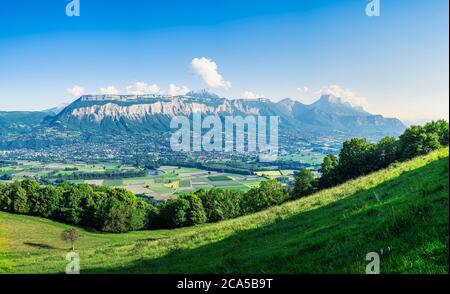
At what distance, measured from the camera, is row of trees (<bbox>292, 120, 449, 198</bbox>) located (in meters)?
59.4

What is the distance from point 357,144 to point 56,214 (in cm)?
7511

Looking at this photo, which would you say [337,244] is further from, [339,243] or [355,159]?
[355,159]

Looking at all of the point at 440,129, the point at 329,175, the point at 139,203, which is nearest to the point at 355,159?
the point at 329,175

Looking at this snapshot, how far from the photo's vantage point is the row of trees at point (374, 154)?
59.4m

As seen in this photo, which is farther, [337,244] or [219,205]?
[219,205]

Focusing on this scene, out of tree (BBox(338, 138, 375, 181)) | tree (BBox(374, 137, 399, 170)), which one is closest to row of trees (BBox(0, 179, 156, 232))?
tree (BBox(338, 138, 375, 181))

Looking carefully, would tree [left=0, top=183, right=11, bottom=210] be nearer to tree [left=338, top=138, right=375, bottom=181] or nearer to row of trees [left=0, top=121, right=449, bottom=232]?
row of trees [left=0, top=121, right=449, bottom=232]

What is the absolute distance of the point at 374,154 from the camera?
7094 centimetres

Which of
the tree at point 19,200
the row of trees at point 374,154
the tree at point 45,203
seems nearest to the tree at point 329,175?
the row of trees at point 374,154

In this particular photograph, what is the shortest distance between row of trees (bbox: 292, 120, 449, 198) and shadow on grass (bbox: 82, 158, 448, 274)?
45.8 m

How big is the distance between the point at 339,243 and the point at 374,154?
63.7 meters
